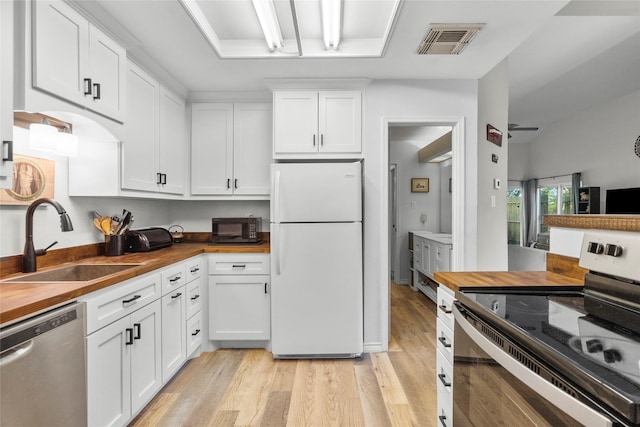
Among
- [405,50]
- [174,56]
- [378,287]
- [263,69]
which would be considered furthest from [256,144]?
[378,287]

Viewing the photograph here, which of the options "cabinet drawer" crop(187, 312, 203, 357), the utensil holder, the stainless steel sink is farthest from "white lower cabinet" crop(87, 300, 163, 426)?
the utensil holder

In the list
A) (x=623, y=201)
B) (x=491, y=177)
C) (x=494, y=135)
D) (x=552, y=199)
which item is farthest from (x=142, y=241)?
(x=552, y=199)

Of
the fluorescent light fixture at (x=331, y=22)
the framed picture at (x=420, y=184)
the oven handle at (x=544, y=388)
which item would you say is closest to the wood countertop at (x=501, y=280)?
the oven handle at (x=544, y=388)

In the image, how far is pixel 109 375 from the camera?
1.56 meters

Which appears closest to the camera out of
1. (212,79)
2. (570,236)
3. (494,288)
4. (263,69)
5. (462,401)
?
(462,401)

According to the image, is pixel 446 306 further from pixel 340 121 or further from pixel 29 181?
pixel 29 181

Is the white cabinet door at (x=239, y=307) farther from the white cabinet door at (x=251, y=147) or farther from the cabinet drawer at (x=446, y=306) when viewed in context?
the cabinet drawer at (x=446, y=306)

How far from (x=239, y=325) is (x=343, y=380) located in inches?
38.9

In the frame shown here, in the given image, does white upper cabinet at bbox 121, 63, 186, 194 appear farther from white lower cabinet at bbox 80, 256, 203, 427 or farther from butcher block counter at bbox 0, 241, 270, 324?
white lower cabinet at bbox 80, 256, 203, 427

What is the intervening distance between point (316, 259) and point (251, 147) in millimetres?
1263

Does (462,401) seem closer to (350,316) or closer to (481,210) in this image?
(350,316)

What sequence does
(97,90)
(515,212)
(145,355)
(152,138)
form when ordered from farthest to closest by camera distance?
1. (515,212)
2. (152,138)
3. (145,355)
4. (97,90)

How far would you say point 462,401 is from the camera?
46.2 inches

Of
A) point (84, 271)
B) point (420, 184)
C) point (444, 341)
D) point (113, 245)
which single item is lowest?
point (444, 341)
